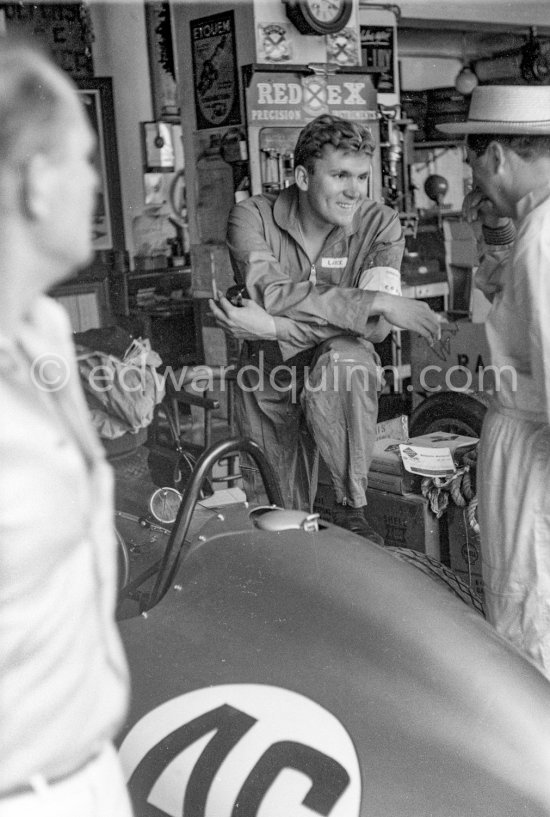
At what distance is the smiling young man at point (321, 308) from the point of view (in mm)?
2934

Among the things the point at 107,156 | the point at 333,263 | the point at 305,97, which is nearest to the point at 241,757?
the point at 333,263

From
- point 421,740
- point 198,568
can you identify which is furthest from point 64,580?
point 198,568

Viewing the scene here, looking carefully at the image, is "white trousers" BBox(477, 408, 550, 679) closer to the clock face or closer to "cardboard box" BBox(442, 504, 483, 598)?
"cardboard box" BBox(442, 504, 483, 598)

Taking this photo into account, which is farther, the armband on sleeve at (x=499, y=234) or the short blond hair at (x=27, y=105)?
the armband on sleeve at (x=499, y=234)

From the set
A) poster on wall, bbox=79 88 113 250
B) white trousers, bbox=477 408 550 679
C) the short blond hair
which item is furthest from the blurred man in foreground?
poster on wall, bbox=79 88 113 250

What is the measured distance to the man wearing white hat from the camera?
6.48ft

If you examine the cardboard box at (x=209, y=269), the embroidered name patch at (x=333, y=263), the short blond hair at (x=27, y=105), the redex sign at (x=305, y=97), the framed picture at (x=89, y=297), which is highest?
the redex sign at (x=305, y=97)

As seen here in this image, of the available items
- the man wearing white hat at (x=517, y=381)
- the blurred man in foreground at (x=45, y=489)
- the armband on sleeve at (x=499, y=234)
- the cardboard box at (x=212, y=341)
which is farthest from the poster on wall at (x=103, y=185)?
the blurred man in foreground at (x=45, y=489)

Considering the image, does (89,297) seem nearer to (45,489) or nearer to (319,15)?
(319,15)

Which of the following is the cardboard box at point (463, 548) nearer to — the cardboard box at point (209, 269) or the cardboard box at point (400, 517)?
the cardboard box at point (400, 517)

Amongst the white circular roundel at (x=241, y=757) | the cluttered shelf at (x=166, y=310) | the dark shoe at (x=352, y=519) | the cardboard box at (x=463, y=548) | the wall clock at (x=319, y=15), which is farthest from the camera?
the cluttered shelf at (x=166, y=310)

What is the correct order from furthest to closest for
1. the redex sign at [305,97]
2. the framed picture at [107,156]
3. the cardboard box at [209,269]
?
1. the framed picture at [107,156]
2. the cardboard box at [209,269]
3. the redex sign at [305,97]

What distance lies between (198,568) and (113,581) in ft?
2.80

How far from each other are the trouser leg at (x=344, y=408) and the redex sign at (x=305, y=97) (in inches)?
94.4
